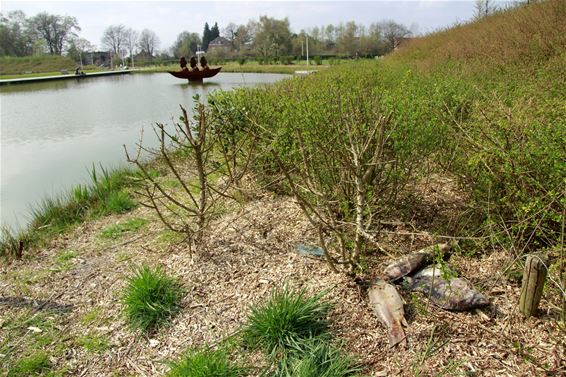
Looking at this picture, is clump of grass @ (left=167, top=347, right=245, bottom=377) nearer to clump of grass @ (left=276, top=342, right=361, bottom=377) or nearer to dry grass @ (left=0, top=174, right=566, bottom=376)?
dry grass @ (left=0, top=174, right=566, bottom=376)

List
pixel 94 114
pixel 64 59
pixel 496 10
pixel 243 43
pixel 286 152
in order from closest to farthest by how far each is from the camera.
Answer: pixel 286 152 → pixel 94 114 → pixel 496 10 → pixel 64 59 → pixel 243 43

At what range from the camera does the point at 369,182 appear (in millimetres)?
3000

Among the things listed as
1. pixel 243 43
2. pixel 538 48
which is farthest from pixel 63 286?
pixel 243 43

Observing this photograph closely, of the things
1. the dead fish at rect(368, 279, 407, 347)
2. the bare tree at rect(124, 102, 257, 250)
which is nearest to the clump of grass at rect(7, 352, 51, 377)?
the bare tree at rect(124, 102, 257, 250)

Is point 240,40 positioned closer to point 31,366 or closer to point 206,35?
point 206,35

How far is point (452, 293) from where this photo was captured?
2326 millimetres

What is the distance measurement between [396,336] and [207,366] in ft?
3.26

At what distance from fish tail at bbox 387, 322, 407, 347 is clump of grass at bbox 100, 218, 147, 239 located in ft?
9.78

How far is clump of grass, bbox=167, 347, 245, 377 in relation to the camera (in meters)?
2.06

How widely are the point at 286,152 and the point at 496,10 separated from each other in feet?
47.8

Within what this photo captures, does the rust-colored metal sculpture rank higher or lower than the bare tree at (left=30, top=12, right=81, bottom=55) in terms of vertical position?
lower

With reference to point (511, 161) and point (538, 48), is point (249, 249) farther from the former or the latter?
point (538, 48)

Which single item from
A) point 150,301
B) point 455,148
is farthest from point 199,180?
point 455,148

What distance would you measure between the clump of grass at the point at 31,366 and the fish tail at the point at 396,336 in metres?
1.98
